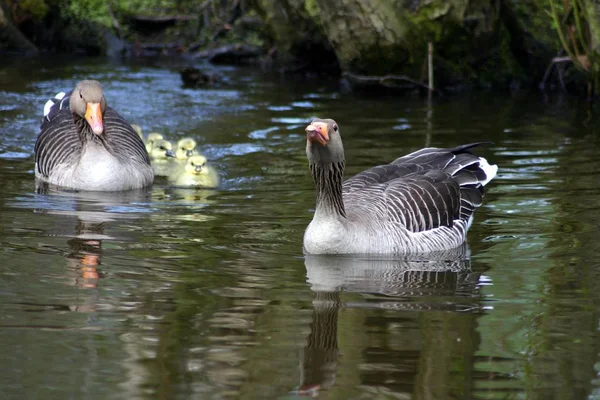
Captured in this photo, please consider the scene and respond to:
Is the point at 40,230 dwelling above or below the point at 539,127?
below

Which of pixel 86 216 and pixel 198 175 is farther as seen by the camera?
pixel 198 175

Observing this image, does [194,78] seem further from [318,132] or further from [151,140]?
[318,132]

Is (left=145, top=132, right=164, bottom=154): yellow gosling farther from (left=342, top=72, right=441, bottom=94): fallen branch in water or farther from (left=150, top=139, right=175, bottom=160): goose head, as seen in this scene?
(left=342, top=72, right=441, bottom=94): fallen branch in water

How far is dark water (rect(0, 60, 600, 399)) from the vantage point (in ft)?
18.4

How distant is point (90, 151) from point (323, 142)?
437cm

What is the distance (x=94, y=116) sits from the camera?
10.9 metres

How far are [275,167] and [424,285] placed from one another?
500cm

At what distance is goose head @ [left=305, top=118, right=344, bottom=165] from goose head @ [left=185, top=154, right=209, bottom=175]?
135 inches

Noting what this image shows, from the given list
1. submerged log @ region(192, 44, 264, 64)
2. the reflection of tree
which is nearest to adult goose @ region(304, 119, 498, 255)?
the reflection of tree

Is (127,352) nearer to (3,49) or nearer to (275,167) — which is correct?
(275,167)

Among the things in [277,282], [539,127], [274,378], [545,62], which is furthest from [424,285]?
[545,62]

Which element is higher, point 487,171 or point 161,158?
point 161,158

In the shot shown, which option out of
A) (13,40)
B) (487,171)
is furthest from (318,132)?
Result: (13,40)

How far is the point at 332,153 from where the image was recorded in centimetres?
789
